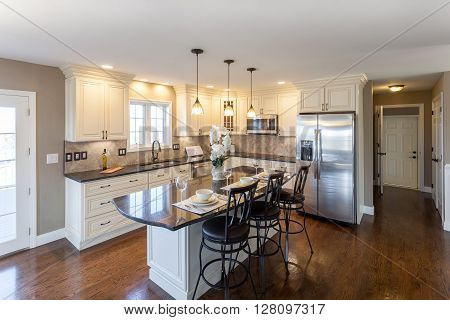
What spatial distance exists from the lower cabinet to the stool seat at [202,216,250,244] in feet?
3.91

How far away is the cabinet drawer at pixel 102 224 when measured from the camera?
11.0ft

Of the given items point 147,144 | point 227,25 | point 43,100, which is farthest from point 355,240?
point 43,100

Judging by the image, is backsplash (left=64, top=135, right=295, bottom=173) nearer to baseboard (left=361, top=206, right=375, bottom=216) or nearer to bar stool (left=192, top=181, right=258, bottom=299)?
baseboard (left=361, top=206, right=375, bottom=216)

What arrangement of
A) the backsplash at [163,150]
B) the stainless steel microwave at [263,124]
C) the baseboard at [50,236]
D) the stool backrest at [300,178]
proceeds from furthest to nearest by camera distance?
the stainless steel microwave at [263,124] → the backsplash at [163,150] → the baseboard at [50,236] → the stool backrest at [300,178]

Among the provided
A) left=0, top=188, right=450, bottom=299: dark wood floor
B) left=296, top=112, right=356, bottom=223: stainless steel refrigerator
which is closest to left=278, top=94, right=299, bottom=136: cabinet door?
left=296, top=112, right=356, bottom=223: stainless steel refrigerator

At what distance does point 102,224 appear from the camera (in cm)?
350

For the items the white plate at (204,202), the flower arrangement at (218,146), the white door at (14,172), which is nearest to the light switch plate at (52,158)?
the white door at (14,172)

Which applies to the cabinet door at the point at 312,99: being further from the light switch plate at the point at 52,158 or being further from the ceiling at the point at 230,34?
the light switch plate at the point at 52,158

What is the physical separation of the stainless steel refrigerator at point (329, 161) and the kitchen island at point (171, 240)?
2030mm

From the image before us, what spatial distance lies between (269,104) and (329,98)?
1316mm

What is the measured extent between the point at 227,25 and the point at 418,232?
4.05 metres

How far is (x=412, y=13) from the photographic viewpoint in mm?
1927

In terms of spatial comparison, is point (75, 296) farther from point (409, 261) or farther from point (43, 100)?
point (409, 261)

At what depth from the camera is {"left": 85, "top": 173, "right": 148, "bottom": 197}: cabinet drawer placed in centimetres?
336
